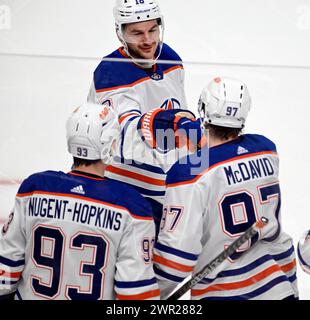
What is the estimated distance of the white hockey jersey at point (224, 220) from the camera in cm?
260

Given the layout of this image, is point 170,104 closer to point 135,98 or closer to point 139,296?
point 135,98

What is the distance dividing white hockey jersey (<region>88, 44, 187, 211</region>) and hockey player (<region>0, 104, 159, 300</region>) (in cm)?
49

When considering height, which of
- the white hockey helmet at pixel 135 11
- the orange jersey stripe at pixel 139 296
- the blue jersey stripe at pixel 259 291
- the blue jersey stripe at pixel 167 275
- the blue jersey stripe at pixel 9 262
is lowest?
the blue jersey stripe at pixel 259 291

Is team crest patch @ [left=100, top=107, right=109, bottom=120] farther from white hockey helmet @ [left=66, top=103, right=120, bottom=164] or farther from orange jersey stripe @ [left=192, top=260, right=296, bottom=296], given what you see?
orange jersey stripe @ [left=192, top=260, right=296, bottom=296]

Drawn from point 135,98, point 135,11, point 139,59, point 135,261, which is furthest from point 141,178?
point 135,261

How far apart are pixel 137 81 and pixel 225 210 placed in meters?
0.75

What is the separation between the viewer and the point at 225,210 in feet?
8.58

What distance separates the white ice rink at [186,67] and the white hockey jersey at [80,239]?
2.12ft

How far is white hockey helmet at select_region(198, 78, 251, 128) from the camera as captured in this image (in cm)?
265

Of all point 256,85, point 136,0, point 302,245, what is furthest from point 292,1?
point 302,245

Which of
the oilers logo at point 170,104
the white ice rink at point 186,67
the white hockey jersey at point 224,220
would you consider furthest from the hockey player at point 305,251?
the oilers logo at point 170,104

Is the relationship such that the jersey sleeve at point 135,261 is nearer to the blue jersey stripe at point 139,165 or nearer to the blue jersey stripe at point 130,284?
the blue jersey stripe at point 130,284

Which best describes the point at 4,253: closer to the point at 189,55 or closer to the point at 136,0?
the point at 136,0
